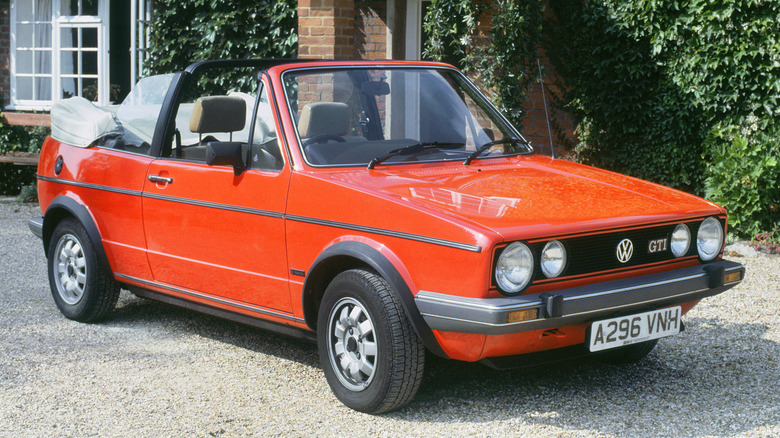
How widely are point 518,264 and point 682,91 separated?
6077mm

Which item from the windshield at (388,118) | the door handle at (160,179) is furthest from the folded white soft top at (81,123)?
the windshield at (388,118)

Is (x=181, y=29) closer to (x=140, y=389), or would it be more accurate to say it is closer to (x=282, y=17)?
(x=282, y=17)

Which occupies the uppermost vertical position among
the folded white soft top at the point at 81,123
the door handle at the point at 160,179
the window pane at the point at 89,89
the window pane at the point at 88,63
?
the window pane at the point at 88,63

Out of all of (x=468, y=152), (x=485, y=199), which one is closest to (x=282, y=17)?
(x=468, y=152)

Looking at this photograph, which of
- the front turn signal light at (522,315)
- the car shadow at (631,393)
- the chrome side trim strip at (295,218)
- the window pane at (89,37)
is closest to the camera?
the front turn signal light at (522,315)

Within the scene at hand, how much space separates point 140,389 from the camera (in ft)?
15.6

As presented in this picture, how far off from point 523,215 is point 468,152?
1.15 m

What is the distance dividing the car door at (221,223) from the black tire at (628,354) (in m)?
1.81

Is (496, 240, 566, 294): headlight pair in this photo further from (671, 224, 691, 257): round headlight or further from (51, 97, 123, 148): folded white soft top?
(51, 97, 123, 148): folded white soft top

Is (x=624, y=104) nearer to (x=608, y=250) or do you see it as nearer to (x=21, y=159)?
(x=608, y=250)

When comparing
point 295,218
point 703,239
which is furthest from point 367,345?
point 703,239

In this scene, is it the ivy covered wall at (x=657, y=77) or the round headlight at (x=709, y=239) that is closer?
the round headlight at (x=709, y=239)

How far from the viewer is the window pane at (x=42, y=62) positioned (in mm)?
14859

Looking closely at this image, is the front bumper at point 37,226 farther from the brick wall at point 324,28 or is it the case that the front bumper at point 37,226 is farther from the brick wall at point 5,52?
the brick wall at point 5,52
